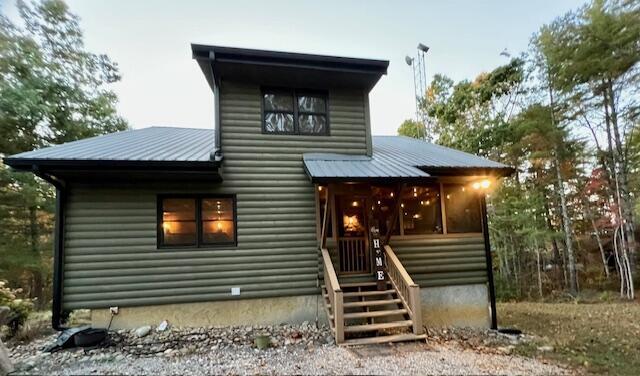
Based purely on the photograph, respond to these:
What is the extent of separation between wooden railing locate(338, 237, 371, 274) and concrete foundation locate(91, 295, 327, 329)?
881mm

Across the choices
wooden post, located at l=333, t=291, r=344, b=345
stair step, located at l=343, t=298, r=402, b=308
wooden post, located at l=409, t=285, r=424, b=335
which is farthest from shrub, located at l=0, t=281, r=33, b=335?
wooden post, located at l=409, t=285, r=424, b=335

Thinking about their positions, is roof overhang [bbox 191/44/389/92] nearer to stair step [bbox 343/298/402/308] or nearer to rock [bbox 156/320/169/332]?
stair step [bbox 343/298/402/308]

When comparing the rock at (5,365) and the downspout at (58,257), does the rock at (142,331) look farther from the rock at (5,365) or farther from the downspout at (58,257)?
the rock at (5,365)

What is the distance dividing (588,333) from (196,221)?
7987mm

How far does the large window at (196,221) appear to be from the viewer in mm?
6078

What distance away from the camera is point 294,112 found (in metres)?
6.92

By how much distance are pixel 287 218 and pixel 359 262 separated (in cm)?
175

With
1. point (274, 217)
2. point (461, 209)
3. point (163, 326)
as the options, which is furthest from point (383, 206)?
point (163, 326)

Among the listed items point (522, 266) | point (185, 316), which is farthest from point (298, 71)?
point (522, 266)

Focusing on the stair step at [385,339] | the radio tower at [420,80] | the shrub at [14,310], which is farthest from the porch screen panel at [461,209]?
the radio tower at [420,80]

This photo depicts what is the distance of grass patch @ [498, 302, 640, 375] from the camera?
4.72 metres

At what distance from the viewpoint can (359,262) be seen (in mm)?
6707

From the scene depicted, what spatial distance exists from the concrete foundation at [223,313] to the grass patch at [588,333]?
3.67 metres

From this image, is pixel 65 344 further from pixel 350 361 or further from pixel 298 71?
pixel 298 71
